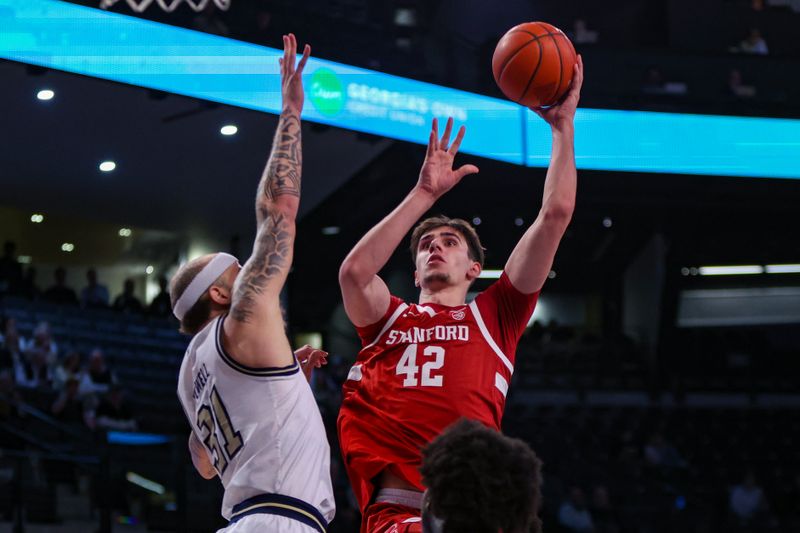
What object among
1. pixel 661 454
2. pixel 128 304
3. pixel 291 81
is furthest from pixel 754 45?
pixel 291 81

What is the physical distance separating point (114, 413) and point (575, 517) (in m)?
5.65

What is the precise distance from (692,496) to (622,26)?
9.80 m

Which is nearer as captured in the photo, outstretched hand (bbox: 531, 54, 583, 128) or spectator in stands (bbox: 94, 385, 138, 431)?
outstretched hand (bbox: 531, 54, 583, 128)

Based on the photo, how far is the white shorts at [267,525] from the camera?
10.2ft

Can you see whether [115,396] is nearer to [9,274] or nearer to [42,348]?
[42,348]

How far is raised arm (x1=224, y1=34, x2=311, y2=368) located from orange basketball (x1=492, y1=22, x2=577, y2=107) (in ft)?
4.53

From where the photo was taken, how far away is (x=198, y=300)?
3348 millimetres

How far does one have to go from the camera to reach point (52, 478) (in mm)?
9453

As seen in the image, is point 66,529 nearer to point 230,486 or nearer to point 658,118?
point 230,486

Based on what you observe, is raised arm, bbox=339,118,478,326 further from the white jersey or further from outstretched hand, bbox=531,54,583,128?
the white jersey

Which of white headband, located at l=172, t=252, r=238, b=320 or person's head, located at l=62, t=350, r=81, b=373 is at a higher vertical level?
person's head, located at l=62, t=350, r=81, b=373

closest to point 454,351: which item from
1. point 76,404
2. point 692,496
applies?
point 76,404

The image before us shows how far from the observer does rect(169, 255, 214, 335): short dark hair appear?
334 centimetres

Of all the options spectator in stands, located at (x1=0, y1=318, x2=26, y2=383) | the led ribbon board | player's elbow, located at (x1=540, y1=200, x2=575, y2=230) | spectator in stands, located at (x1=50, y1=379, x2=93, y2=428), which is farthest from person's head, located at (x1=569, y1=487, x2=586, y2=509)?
player's elbow, located at (x1=540, y1=200, x2=575, y2=230)
